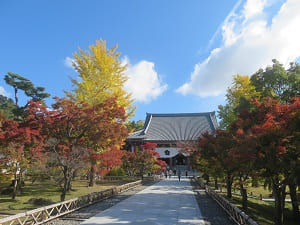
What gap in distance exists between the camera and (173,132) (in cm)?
4425

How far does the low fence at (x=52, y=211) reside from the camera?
7230 millimetres

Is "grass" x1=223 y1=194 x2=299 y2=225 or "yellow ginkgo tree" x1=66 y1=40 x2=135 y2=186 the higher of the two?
"yellow ginkgo tree" x1=66 y1=40 x2=135 y2=186

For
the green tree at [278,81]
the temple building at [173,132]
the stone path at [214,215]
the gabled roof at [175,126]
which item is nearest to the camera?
the stone path at [214,215]

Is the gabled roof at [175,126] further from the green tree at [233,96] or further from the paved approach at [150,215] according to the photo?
the paved approach at [150,215]

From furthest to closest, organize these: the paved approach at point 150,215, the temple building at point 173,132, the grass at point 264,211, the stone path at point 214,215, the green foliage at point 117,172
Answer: the temple building at point 173,132
the green foliage at point 117,172
the grass at point 264,211
the stone path at point 214,215
the paved approach at point 150,215

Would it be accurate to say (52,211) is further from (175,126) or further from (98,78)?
(175,126)

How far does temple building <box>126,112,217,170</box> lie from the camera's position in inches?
1629

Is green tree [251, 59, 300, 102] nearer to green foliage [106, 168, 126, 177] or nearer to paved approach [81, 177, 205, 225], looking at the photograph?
paved approach [81, 177, 205, 225]

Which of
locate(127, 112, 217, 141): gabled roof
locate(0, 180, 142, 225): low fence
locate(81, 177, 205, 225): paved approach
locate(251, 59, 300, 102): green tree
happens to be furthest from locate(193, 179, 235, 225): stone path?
locate(127, 112, 217, 141): gabled roof

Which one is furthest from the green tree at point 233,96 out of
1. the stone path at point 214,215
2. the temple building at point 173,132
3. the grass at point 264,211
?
the temple building at point 173,132

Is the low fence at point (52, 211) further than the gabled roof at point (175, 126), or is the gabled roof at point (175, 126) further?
the gabled roof at point (175, 126)

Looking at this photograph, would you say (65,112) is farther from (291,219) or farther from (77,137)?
(291,219)

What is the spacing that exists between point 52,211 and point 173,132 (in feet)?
118

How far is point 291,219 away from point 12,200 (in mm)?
14965
